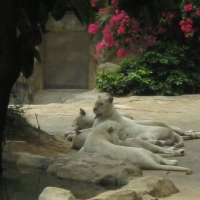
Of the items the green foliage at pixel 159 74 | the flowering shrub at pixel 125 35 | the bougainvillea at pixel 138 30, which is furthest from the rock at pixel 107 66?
the green foliage at pixel 159 74

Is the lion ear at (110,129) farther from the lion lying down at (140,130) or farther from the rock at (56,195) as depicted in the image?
the rock at (56,195)

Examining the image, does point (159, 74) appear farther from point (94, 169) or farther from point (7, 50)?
point (7, 50)

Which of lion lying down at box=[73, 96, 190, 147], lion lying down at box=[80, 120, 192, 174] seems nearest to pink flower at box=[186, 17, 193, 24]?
lion lying down at box=[73, 96, 190, 147]

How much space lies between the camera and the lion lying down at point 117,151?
654 centimetres

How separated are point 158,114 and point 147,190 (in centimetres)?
699

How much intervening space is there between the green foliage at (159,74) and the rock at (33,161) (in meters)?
9.31

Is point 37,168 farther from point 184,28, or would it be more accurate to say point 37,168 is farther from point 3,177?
point 184,28

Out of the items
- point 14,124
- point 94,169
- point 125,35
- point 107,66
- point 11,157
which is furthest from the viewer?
point 107,66

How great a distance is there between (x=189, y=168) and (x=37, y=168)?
66.2 inches

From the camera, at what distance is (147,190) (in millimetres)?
5086

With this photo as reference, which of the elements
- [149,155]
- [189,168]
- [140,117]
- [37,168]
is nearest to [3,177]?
[37,168]

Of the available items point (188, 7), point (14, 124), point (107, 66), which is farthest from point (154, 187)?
point (107, 66)

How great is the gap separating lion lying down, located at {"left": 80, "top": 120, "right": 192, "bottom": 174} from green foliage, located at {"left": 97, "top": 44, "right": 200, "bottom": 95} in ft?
29.1

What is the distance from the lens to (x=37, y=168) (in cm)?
684
